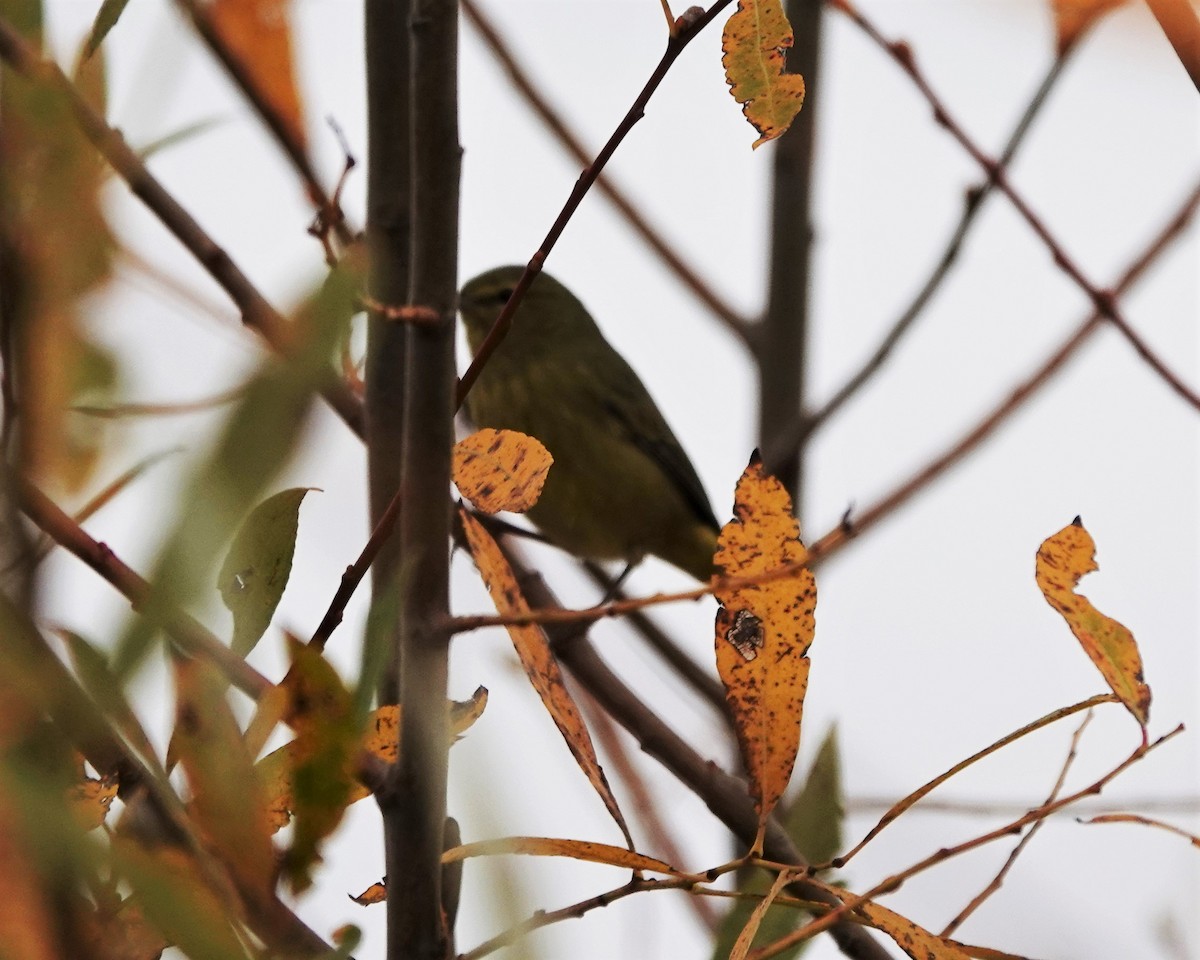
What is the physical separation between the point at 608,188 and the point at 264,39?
1010mm

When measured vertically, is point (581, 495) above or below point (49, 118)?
above

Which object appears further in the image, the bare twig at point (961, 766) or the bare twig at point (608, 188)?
the bare twig at point (608, 188)

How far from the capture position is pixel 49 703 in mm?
Answer: 471

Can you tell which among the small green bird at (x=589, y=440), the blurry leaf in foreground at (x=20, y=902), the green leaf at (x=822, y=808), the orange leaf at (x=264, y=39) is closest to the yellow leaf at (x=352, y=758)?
the blurry leaf in foreground at (x=20, y=902)

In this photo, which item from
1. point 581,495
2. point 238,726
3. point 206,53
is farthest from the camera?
point 581,495

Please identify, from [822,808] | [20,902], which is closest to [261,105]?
[822,808]

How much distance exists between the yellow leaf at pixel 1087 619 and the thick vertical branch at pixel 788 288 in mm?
1505

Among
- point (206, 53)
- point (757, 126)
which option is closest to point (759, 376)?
point (206, 53)

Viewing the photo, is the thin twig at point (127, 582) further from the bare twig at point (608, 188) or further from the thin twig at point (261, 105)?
the bare twig at point (608, 188)

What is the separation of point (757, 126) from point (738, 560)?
243mm

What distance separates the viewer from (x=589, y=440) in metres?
3.37

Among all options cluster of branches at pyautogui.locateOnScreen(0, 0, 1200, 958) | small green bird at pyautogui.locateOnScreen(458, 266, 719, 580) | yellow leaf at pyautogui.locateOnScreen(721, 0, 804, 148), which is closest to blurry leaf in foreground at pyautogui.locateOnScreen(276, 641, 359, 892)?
cluster of branches at pyautogui.locateOnScreen(0, 0, 1200, 958)

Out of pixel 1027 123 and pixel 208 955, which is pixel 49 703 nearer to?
pixel 208 955

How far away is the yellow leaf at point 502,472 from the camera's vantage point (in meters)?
0.80
